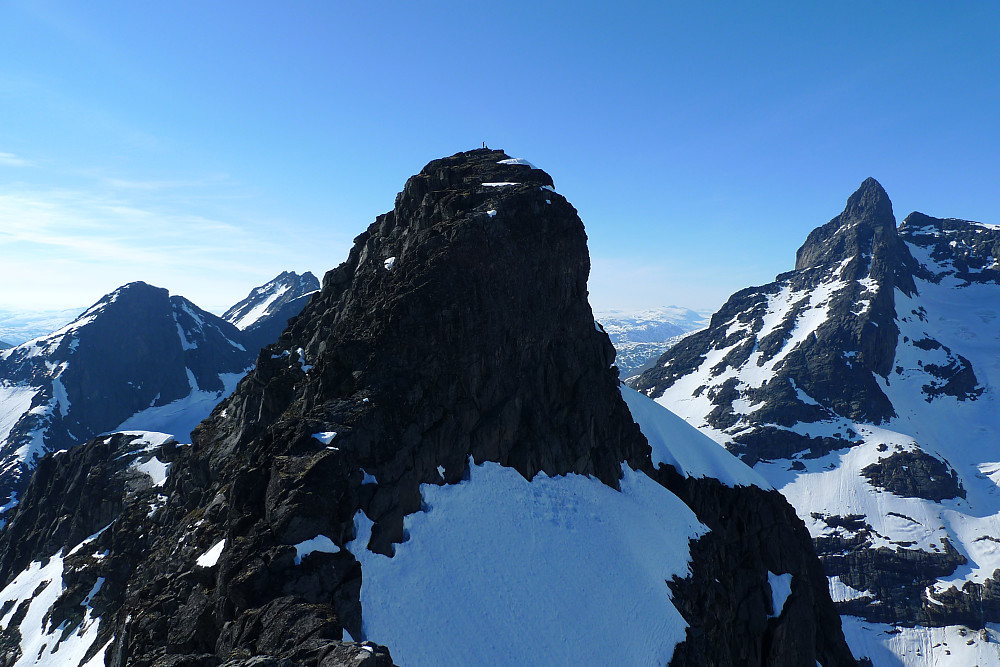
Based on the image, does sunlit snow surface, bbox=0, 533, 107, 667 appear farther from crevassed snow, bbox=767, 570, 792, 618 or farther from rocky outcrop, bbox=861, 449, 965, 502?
rocky outcrop, bbox=861, 449, 965, 502

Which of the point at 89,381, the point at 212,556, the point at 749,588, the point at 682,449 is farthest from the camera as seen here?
the point at 89,381

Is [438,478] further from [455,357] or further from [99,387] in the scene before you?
[99,387]

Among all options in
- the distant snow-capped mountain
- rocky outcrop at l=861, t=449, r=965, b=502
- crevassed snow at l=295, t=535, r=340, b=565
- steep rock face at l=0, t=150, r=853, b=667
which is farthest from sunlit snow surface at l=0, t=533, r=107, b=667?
rocky outcrop at l=861, t=449, r=965, b=502

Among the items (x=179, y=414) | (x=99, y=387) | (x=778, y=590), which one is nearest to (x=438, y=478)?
(x=778, y=590)

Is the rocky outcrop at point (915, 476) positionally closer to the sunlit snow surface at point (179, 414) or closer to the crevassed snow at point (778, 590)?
the crevassed snow at point (778, 590)

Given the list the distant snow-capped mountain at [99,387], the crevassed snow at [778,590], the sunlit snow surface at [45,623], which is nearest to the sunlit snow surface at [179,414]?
the distant snow-capped mountain at [99,387]

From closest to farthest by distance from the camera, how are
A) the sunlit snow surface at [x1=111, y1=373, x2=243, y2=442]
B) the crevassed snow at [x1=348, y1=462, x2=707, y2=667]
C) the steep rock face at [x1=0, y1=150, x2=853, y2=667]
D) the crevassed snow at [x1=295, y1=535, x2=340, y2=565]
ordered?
the crevassed snow at [x1=295, y1=535, x2=340, y2=565] < the steep rock face at [x1=0, y1=150, x2=853, y2=667] < the crevassed snow at [x1=348, y1=462, x2=707, y2=667] < the sunlit snow surface at [x1=111, y1=373, x2=243, y2=442]

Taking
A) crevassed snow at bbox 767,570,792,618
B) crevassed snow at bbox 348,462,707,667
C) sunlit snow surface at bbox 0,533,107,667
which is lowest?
sunlit snow surface at bbox 0,533,107,667
